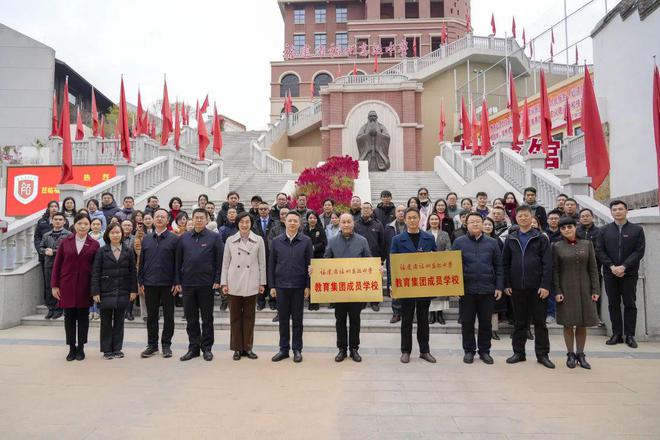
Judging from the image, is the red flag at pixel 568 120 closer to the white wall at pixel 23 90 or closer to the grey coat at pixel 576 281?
the grey coat at pixel 576 281

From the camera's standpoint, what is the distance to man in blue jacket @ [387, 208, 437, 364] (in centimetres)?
540

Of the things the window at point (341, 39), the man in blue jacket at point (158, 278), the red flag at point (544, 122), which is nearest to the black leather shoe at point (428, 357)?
the man in blue jacket at point (158, 278)

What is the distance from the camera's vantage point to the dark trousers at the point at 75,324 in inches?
216

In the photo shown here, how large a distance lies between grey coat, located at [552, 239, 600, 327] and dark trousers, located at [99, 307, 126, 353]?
17.2 feet

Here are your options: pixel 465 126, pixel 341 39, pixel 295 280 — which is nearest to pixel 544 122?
pixel 465 126

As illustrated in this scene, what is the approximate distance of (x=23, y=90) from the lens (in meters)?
25.5

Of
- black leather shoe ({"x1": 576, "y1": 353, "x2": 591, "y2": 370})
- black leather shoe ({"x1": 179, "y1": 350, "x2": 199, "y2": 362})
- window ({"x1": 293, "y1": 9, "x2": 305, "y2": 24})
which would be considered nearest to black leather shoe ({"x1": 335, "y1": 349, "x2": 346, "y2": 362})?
black leather shoe ({"x1": 179, "y1": 350, "x2": 199, "y2": 362})

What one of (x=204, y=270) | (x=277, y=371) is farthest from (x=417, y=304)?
(x=204, y=270)

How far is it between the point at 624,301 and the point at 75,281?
710 cm

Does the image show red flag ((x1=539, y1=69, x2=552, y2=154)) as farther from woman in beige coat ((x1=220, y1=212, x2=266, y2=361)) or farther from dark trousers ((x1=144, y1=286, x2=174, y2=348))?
dark trousers ((x1=144, y1=286, x2=174, y2=348))

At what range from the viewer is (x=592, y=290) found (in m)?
5.18

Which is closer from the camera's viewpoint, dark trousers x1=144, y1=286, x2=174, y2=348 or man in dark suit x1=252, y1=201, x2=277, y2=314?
dark trousers x1=144, y1=286, x2=174, y2=348

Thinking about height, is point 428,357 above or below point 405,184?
below

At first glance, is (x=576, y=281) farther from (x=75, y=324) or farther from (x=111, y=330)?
(x=75, y=324)
